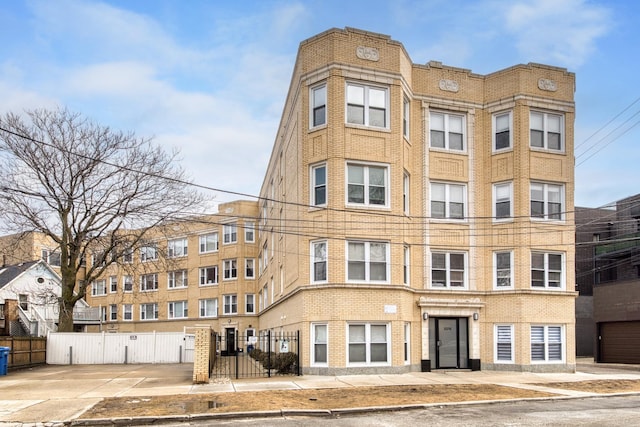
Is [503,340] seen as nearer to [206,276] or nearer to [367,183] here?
[367,183]

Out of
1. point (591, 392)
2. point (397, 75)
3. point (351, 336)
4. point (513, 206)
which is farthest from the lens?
point (513, 206)

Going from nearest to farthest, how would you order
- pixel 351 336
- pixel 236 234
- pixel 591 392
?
pixel 591 392, pixel 351 336, pixel 236 234

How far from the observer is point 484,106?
26.6 meters

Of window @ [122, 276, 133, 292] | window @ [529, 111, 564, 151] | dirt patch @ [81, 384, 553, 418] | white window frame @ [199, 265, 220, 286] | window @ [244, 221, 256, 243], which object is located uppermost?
window @ [529, 111, 564, 151]

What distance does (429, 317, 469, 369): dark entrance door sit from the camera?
2508 centimetres

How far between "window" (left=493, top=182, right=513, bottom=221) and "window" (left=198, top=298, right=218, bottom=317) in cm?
3029

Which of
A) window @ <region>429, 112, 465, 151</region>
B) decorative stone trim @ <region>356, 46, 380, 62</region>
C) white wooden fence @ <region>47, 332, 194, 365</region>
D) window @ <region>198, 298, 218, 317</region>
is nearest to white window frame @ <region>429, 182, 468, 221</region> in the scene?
window @ <region>429, 112, 465, 151</region>

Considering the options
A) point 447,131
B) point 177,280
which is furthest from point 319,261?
point 177,280

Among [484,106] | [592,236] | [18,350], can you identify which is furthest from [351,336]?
[592,236]

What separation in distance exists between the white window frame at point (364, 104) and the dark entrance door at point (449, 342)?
851cm

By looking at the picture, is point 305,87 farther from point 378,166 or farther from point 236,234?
point 236,234

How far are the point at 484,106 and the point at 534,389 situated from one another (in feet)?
42.6

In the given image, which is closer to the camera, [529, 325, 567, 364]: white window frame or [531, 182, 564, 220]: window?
[529, 325, 567, 364]: white window frame

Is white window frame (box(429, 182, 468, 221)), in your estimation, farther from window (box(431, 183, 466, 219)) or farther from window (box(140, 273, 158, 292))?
window (box(140, 273, 158, 292))
